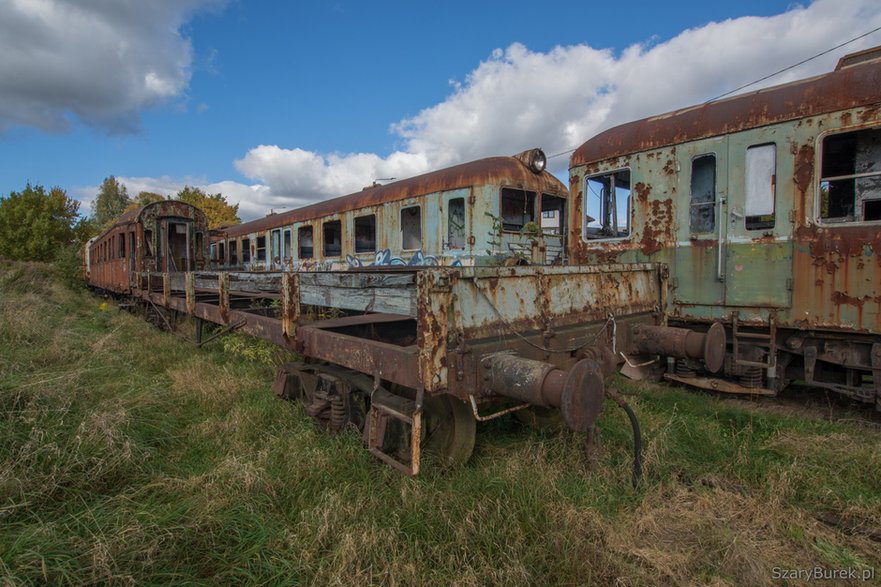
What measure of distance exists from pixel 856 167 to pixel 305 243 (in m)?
10.6

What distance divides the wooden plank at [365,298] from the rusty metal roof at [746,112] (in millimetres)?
4668

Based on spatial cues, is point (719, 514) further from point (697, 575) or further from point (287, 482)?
point (287, 482)

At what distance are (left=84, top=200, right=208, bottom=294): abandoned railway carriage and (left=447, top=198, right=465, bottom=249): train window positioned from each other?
6640 millimetres

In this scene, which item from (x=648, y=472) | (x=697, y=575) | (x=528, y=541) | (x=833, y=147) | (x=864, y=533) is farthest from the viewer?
(x=833, y=147)

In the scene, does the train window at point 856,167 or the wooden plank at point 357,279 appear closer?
the wooden plank at point 357,279

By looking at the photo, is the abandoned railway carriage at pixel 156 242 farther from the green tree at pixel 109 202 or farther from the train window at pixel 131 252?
the green tree at pixel 109 202

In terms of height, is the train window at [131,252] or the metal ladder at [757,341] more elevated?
the train window at [131,252]

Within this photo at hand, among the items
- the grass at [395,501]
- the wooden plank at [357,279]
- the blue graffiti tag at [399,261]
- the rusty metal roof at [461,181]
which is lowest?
the grass at [395,501]

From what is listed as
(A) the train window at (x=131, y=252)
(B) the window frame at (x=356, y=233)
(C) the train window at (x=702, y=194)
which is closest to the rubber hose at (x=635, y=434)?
(C) the train window at (x=702, y=194)

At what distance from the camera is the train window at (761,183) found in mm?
4902

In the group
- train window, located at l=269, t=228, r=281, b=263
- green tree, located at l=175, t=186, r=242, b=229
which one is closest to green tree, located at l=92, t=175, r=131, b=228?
green tree, located at l=175, t=186, r=242, b=229

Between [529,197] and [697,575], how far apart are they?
6668 mm

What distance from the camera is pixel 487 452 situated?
10.8ft

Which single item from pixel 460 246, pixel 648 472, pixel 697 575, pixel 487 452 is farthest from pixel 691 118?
pixel 697 575
